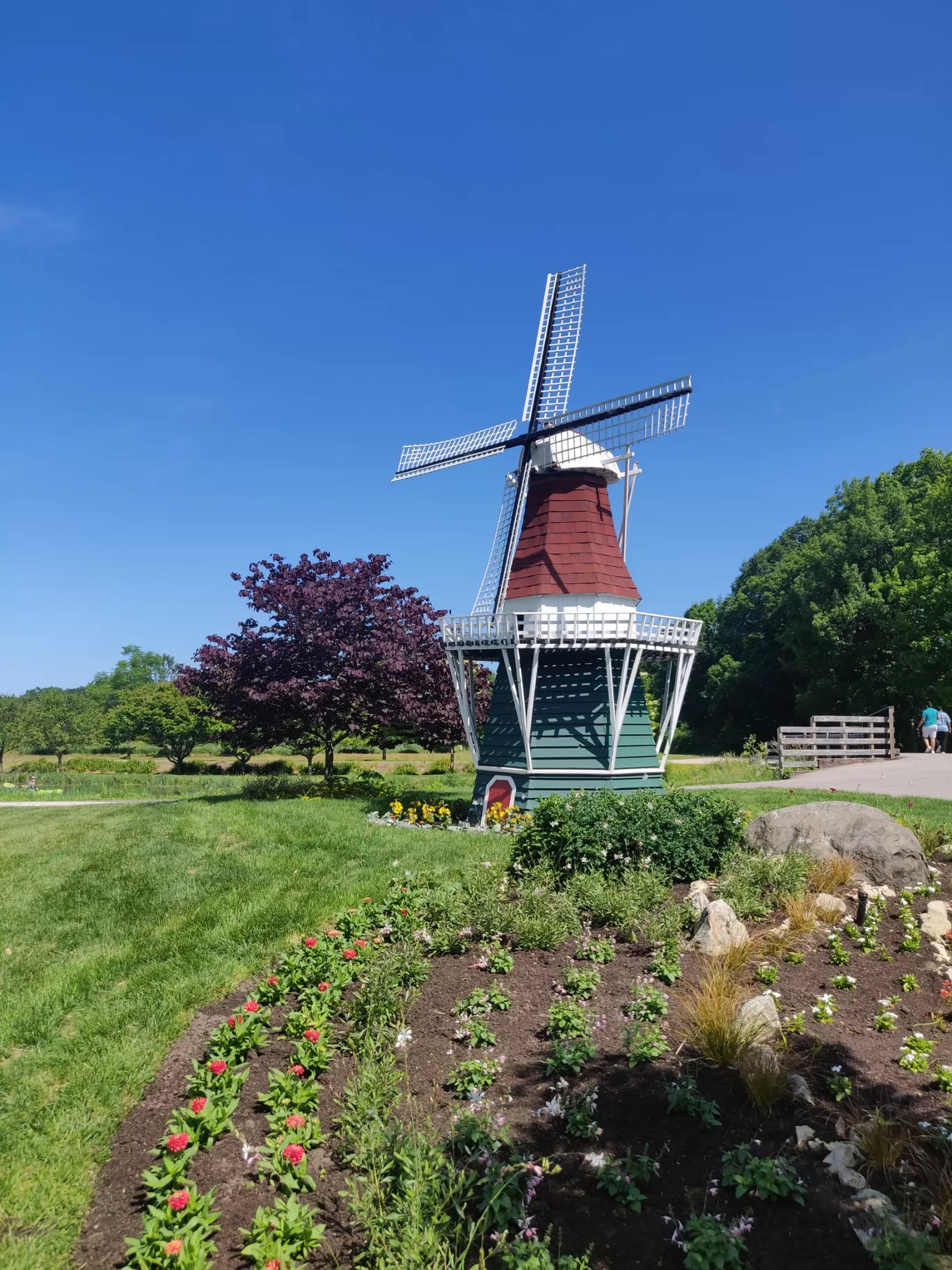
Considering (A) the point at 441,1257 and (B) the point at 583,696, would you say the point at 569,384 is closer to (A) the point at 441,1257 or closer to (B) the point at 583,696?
(B) the point at 583,696

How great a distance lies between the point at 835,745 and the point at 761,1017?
21.3 meters

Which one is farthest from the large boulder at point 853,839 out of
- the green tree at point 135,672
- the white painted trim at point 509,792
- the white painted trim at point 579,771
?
the green tree at point 135,672

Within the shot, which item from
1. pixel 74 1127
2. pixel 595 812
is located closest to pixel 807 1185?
pixel 74 1127

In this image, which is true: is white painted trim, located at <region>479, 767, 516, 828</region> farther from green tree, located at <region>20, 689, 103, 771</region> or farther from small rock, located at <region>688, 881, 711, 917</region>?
green tree, located at <region>20, 689, 103, 771</region>

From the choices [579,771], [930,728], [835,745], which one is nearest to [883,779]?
[835,745]

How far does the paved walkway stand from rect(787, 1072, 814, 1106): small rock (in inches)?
499

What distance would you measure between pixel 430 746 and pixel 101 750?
57519mm

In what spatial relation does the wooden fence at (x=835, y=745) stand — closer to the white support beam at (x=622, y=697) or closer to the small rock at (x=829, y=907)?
the white support beam at (x=622, y=697)

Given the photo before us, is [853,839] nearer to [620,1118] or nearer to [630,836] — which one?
[630,836]

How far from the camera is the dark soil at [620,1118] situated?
338 cm

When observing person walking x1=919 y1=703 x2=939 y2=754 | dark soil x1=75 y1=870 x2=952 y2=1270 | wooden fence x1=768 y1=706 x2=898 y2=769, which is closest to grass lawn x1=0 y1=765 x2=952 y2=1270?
dark soil x1=75 y1=870 x2=952 y2=1270

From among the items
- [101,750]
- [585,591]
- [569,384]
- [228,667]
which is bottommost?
[101,750]

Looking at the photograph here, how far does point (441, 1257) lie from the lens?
3076 mm

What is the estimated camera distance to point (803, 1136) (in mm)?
3877
